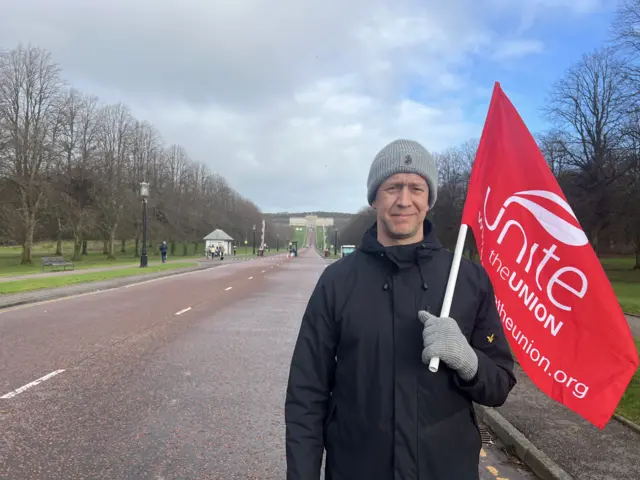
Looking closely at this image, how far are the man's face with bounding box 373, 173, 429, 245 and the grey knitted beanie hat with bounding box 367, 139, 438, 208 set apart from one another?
3 cm

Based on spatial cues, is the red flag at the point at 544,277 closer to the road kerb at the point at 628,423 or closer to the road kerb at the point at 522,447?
the road kerb at the point at 522,447

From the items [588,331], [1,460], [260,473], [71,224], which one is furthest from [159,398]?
[71,224]

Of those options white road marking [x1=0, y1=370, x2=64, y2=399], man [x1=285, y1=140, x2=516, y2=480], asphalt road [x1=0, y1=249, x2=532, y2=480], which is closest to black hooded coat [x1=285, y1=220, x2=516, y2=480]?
man [x1=285, y1=140, x2=516, y2=480]

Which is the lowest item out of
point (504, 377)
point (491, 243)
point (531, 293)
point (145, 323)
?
point (145, 323)

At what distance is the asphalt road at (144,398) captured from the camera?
411 centimetres

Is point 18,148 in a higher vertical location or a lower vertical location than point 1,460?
higher

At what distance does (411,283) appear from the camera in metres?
2.04

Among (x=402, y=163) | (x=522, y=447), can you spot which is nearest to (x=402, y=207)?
(x=402, y=163)

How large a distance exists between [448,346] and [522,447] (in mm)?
3270

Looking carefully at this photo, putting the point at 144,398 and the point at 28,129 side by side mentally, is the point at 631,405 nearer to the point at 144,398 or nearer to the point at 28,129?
the point at 144,398

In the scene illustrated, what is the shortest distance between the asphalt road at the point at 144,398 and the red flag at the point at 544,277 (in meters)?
1.97

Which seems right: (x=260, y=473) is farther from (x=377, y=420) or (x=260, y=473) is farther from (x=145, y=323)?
(x=145, y=323)

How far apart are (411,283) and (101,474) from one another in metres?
3.32

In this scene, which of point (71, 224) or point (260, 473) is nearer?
point (260, 473)
